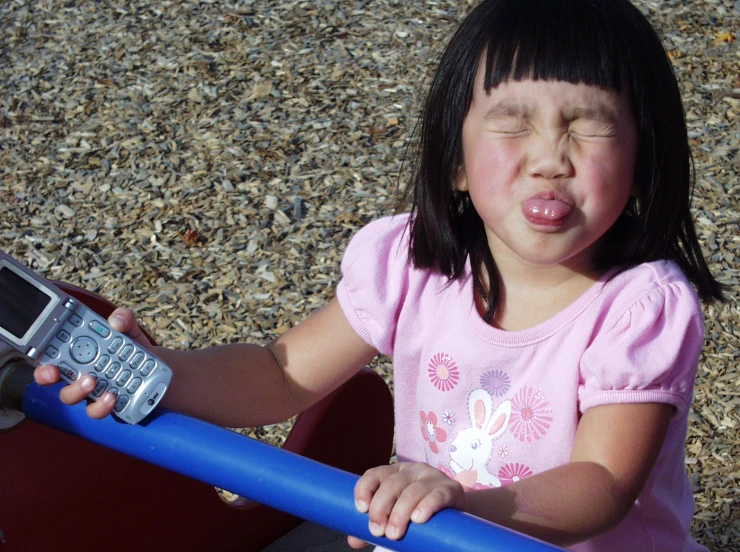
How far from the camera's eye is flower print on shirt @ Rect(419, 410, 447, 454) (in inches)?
62.6

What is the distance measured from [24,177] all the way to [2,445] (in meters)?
2.16

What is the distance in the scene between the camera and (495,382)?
1517mm

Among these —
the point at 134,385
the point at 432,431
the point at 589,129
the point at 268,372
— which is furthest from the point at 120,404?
the point at 589,129

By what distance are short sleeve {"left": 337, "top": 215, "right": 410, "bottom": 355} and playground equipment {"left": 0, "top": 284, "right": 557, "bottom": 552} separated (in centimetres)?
24

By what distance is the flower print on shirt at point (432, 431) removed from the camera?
159cm

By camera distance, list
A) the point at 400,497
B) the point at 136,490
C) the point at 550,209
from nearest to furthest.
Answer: the point at 400,497 < the point at 550,209 < the point at 136,490

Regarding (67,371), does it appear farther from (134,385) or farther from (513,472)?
(513,472)

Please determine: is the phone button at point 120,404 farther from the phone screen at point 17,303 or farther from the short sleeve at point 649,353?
the short sleeve at point 649,353

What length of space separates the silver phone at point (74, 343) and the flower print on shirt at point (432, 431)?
503mm

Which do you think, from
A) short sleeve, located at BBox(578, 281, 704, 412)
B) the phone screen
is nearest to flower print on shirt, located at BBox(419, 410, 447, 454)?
short sleeve, located at BBox(578, 281, 704, 412)

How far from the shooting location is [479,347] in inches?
60.1

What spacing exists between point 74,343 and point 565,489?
0.64 meters

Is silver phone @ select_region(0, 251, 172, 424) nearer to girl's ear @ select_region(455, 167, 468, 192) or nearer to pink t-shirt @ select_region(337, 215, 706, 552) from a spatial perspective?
pink t-shirt @ select_region(337, 215, 706, 552)

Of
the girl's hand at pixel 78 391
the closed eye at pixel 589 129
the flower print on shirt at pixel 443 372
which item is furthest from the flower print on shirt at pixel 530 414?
the girl's hand at pixel 78 391
